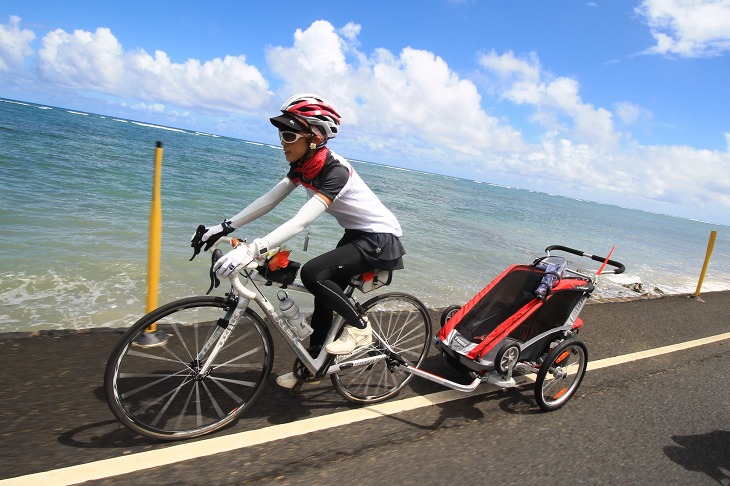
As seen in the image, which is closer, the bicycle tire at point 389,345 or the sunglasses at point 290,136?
the sunglasses at point 290,136

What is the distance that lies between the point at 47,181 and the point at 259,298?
1565cm

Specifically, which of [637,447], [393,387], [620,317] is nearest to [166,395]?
[393,387]

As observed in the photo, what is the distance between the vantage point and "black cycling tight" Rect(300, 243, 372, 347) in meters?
2.86

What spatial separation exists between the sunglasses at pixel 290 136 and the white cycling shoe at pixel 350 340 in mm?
1335

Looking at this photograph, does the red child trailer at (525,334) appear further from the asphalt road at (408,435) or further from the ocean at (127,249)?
the ocean at (127,249)

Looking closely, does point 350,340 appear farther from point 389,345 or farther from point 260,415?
point 260,415

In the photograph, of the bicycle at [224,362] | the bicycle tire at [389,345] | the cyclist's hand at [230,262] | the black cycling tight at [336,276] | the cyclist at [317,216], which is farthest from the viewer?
the bicycle tire at [389,345]

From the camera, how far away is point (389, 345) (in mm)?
3547

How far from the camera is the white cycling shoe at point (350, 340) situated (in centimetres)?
297

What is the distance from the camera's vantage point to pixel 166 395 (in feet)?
9.45

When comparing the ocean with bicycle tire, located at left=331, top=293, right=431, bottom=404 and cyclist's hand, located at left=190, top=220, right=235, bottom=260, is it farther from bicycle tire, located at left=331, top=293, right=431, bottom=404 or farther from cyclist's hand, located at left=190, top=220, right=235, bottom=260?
bicycle tire, located at left=331, top=293, right=431, bottom=404

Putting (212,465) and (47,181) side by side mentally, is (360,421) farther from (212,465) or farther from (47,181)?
(47,181)

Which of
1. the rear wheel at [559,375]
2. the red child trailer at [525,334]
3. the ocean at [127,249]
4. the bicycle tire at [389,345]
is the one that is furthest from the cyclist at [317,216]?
the ocean at [127,249]

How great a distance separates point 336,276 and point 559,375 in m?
2.20
